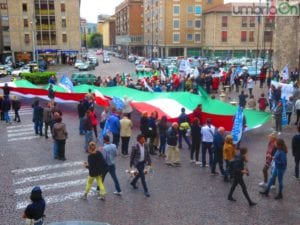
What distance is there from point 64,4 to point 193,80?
5240 cm

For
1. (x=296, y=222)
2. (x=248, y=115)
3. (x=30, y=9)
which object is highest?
(x=30, y=9)

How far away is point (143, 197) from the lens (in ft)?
34.2

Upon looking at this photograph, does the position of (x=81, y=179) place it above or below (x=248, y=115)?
below

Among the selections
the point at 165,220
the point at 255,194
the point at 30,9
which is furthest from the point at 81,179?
the point at 30,9

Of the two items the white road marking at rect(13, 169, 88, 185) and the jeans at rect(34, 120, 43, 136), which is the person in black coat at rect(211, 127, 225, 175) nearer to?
the white road marking at rect(13, 169, 88, 185)

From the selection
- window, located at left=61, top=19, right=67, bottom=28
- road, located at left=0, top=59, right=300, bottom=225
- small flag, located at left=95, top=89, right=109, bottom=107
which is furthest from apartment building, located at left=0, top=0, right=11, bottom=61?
road, located at left=0, top=59, right=300, bottom=225

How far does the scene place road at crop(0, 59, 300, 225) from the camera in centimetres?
923

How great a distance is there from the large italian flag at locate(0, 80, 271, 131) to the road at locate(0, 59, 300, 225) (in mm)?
1855

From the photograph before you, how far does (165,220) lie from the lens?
9.07 meters

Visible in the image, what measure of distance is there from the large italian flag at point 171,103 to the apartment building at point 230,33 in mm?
60771

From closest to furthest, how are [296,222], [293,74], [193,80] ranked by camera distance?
[296,222]
[193,80]
[293,74]

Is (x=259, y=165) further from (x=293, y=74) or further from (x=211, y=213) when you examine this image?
(x=293, y=74)

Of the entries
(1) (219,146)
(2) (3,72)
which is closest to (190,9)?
(2) (3,72)

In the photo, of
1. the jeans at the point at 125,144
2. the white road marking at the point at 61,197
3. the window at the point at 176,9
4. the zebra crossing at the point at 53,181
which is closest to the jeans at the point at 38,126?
the zebra crossing at the point at 53,181
